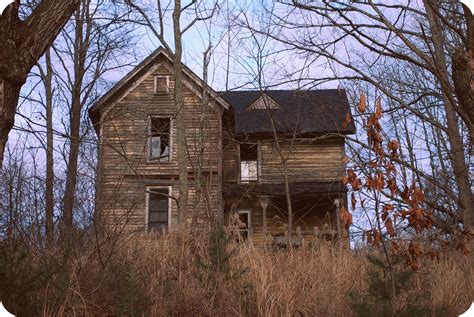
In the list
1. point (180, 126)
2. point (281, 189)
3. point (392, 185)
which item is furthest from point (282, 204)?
point (392, 185)

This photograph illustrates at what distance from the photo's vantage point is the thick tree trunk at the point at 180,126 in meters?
11.9

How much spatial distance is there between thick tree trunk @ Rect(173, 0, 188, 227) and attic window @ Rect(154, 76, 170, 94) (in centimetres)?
591

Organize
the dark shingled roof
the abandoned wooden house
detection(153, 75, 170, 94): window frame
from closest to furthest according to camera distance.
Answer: the abandoned wooden house
detection(153, 75, 170, 94): window frame
the dark shingled roof

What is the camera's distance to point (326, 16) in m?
8.45

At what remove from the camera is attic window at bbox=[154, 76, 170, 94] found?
1942 centimetres

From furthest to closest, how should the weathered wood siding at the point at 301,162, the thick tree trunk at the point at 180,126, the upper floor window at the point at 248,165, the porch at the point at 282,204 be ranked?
the upper floor window at the point at 248,165, the weathered wood siding at the point at 301,162, the porch at the point at 282,204, the thick tree trunk at the point at 180,126

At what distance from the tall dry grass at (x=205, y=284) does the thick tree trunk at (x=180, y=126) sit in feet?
16.6

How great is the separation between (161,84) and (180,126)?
752cm

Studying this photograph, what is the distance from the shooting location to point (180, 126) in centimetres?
1240

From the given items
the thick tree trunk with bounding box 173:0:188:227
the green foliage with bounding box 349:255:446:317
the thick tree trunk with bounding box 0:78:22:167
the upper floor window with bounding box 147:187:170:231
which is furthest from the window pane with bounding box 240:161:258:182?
the thick tree trunk with bounding box 0:78:22:167

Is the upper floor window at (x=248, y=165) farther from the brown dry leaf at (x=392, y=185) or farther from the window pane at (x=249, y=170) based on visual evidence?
the brown dry leaf at (x=392, y=185)

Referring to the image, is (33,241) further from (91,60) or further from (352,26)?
(91,60)

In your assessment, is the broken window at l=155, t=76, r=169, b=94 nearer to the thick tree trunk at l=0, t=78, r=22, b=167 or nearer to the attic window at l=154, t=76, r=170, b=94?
the attic window at l=154, t=76, r=170, b=94

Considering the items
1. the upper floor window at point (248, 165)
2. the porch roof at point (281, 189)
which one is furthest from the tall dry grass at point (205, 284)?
the upper floor window at point (248, 165)
